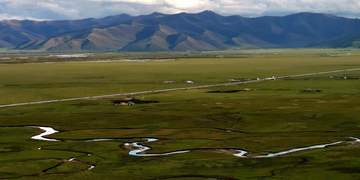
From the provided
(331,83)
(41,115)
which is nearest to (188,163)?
(41,115)

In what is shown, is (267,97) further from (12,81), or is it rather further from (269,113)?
(12,81)

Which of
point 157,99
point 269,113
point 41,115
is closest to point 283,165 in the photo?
point 269,113

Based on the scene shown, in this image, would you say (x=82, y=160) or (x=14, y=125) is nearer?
(x=82, y=160)

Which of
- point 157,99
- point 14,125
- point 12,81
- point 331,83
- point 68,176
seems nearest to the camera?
point 68,176

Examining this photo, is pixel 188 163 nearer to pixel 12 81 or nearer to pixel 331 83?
pixel 331 83

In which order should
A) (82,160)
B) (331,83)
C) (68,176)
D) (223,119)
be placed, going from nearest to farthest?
(68,176) → (82,160) → (223,119) → (331,83)

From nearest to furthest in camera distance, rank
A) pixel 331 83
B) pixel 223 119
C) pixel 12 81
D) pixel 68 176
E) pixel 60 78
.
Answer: pixel 68 176, pixel 223 119, pixel 331 83, pixel 12 81, pixel 60 78
